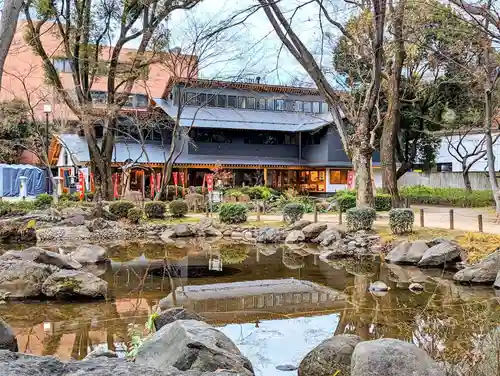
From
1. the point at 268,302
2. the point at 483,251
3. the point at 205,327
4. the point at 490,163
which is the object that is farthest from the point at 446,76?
the point at 205,327

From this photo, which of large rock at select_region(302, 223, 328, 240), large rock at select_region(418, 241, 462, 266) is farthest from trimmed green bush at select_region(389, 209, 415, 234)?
large rock at select_region(418, 241, 462, 266)

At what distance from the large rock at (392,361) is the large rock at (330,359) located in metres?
0.82

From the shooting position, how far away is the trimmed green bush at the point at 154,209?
18594 millimetres

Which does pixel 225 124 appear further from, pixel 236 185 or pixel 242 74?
pixel 242 74

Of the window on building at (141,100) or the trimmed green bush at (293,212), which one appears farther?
the window on building at (141,100)

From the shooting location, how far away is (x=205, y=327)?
435 centimetres

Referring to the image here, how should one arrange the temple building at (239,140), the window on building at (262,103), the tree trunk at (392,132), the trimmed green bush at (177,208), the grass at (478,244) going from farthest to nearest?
1. the window on building at (262,103)
2. the temple building at (239,140)
3. the tree trunk at (392,132)
4. the trimmed green bush at (177,208)
5. the grass at (478,244)

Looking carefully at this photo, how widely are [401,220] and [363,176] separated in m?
2.28

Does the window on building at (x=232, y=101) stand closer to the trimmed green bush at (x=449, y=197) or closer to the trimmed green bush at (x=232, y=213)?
the trimmed green bush at (x=449, y=197)

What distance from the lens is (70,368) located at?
2.58 meters

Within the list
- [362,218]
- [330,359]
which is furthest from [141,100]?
[330,359]

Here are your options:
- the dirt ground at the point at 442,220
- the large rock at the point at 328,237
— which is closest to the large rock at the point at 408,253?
the large rock at the point at 328,237

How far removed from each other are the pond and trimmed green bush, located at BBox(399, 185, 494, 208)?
13.4m

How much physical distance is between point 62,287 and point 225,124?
22.4 metres
